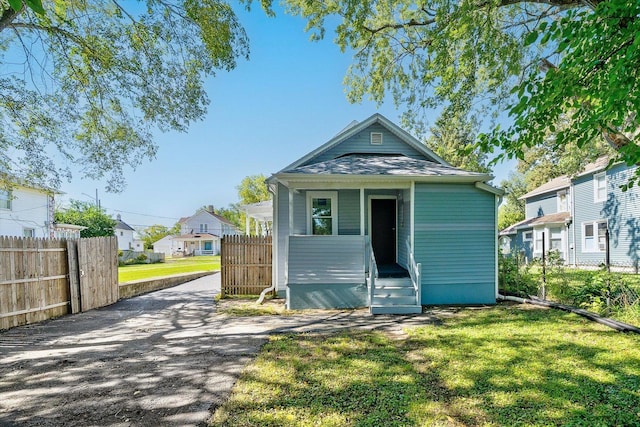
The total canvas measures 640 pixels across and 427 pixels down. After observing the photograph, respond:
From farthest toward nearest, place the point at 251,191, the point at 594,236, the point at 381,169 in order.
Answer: the point at 251,191 < the point at 594,236 < the point at 381,169

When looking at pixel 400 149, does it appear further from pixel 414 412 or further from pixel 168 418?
pixel 168 418

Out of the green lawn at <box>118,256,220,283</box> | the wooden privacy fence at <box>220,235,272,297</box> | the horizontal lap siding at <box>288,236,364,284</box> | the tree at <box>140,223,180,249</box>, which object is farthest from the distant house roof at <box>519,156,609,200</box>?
the tree at <box>140,223,180,249</box>

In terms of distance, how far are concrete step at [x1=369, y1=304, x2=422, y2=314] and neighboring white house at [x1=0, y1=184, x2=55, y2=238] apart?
754 inches


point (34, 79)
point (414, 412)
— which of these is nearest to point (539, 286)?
point (414, 412)

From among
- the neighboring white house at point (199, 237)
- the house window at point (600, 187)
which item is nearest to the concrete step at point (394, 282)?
the house window at point (600, 187)

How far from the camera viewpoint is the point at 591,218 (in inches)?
737

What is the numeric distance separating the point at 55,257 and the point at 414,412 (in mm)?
8989

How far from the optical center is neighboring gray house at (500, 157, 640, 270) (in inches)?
647

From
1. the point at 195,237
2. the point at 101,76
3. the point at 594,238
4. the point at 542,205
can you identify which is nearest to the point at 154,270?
the point at 101,76

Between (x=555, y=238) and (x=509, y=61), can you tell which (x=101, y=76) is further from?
(x=555, y=238)

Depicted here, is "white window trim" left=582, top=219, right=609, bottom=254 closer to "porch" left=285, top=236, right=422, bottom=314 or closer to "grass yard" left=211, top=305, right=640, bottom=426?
"grass yard" left=211, top=305, right=640, bottom=426

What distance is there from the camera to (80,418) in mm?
3230

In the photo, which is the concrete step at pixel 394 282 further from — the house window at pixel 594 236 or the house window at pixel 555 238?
the house window at pixel 555 238

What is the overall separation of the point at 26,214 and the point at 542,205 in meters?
37.1
